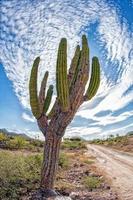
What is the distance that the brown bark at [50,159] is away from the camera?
12492 mm

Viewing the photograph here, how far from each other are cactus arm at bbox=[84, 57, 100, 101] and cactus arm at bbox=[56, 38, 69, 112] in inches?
43.7

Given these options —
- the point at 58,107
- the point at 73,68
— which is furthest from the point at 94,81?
the point at 58,107

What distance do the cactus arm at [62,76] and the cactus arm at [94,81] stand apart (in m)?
1.11

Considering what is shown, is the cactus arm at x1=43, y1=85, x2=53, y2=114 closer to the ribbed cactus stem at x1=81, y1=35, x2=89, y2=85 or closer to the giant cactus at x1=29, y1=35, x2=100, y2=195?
the giant cactus at x1=29, y1=35, x2=100, y2=195

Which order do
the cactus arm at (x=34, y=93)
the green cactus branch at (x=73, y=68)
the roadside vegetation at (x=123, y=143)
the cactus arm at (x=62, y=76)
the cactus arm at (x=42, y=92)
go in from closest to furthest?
1. the cactus arm at (x=62, y=76)
2. the cactus arm at (x=34, y=93)
3. the green cactus branch at (x=73, y=68)
4. the cactus arm at (x=42, y=92)
5. the roadside vegetation at (x=123, y=143)

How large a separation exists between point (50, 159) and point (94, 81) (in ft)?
9.68

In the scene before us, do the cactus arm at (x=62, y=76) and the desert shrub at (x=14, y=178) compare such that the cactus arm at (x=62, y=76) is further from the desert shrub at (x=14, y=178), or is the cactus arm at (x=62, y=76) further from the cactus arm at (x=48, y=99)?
the desert shrub at (x=14, y=178)

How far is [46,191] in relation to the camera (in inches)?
487

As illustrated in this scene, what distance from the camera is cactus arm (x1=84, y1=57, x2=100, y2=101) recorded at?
42.1ft

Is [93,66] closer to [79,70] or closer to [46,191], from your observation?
[79,70]

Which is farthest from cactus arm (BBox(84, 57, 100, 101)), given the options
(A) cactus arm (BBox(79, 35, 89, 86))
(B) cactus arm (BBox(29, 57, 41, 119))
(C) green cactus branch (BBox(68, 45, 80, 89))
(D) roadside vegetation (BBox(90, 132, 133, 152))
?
(D) roadside vegetation (BBox(90, 132, 133, 152))

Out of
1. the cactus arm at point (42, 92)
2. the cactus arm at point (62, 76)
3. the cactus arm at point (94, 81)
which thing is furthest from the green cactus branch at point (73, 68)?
the cactus arm at point (42, 92)

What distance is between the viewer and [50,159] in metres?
12.6

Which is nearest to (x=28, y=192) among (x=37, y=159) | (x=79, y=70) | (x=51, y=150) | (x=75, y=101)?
(x=51, y=150)
